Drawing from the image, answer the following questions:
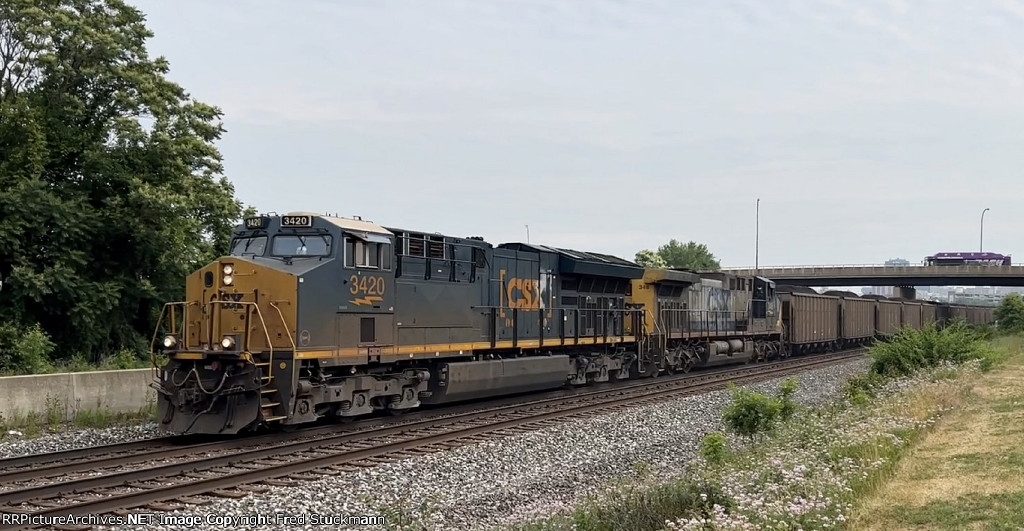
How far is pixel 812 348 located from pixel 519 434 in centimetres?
3217

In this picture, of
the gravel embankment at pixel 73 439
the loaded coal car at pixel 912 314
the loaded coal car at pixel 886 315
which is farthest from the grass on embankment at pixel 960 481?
the loaded coal car at pixel 912 314

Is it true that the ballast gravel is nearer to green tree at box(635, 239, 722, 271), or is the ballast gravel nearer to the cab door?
the cab door

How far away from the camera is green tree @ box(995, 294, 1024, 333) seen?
48491 mm

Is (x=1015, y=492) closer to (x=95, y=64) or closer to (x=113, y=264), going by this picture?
(x=113, y=264)

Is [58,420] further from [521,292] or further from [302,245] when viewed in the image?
[521,292]

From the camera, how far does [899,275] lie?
7138cm

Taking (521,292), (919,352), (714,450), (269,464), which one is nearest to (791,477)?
(714,450)

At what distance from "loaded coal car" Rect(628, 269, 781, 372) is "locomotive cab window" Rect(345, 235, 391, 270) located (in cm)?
1110

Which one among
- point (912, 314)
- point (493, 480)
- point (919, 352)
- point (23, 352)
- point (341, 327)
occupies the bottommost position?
point (493, 480)

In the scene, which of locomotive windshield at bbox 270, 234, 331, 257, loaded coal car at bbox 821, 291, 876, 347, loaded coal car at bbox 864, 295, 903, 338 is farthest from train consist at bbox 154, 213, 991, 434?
loaded coal car at bbox 864, 295, 903, 338

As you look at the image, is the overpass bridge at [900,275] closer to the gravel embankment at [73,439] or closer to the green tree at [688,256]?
the green tree at [688,256]

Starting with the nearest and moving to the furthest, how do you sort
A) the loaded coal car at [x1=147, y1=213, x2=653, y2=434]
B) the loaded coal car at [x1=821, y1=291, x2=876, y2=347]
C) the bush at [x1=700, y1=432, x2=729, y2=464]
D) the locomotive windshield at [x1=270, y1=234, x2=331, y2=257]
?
the bush at [x1=700, y1=432, x2=729, y2=464]
the loaded coal car at [x1=147, y1=213, x2=653, y2=434]
the locomotive windshield at [x1=270, y1=234, x2=331, y2=257]
the loaded coal car at [x1=821, y1=291, x2=876, y2=347]

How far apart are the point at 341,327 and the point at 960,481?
28.8 ft

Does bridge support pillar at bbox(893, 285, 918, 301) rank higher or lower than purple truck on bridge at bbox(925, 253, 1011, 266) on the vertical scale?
lower
